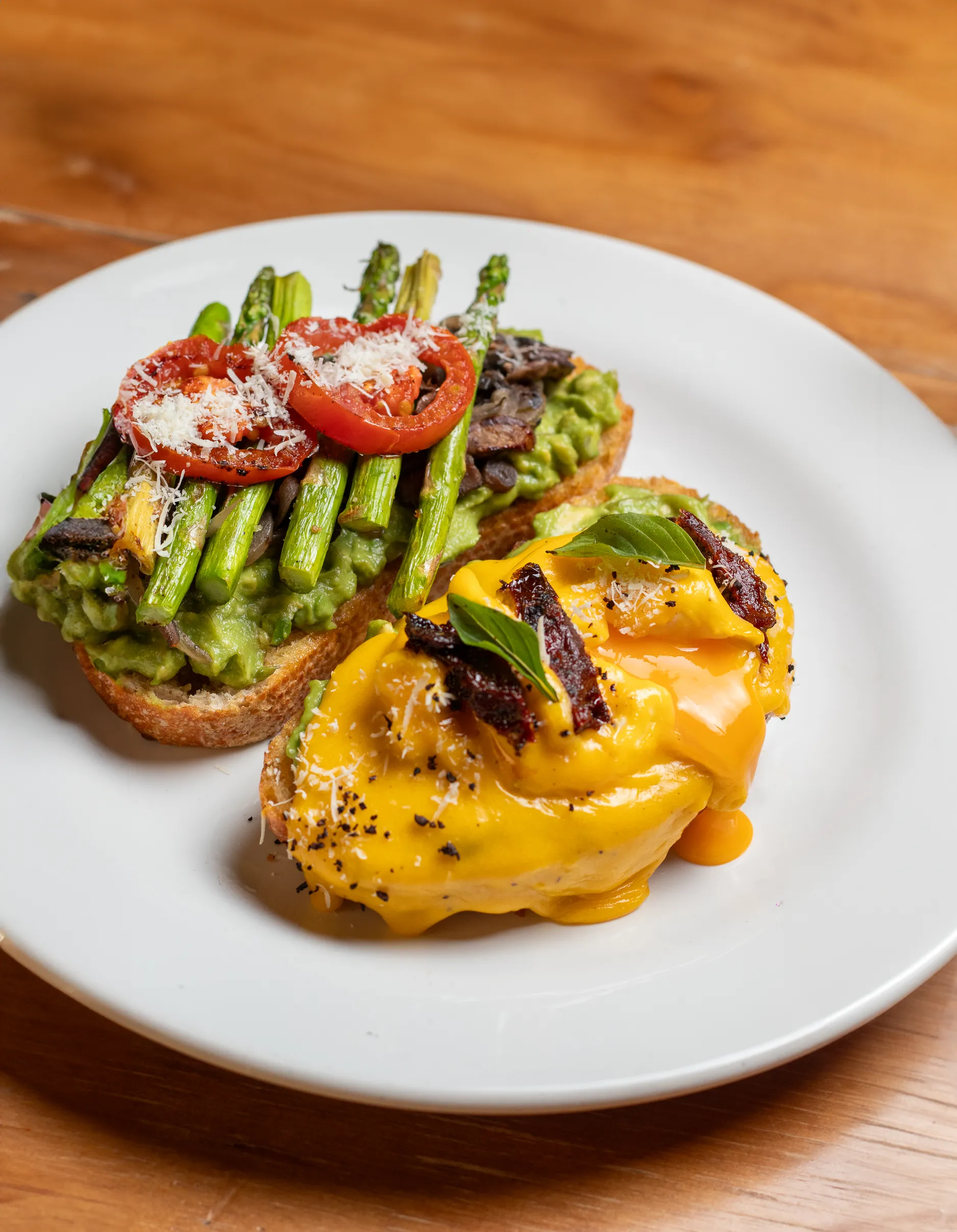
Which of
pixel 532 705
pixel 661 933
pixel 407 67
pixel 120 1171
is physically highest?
pixel 407 67

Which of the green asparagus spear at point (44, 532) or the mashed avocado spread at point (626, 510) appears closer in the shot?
the green asparagus spear at point (44, 532)

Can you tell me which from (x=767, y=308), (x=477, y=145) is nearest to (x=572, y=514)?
(x=767, y=308)

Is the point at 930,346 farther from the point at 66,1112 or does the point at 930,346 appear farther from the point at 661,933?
the point at 66,1112

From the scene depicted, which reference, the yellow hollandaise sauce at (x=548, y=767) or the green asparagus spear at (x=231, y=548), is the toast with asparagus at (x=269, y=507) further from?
the yellow hollandaise sauce at (x=548, y=767)

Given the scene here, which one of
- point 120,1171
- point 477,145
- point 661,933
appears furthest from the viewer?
point 477,145

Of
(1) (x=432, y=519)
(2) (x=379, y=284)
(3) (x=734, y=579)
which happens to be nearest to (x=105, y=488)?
(1) (x=432, y=519)

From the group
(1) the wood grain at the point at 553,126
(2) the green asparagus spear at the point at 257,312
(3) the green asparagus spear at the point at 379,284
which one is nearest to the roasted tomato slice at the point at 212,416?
(2) the green asparagus spear at the point at 257,312

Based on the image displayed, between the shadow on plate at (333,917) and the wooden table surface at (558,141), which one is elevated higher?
the wooden table surface at (558,141)
